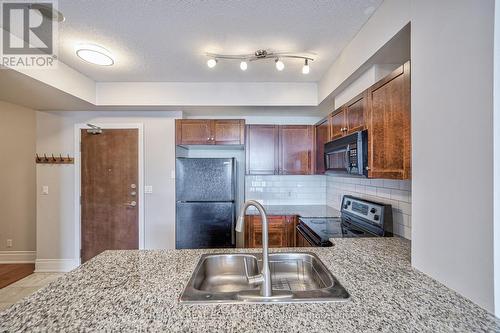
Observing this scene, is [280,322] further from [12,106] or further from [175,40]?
[12,106]

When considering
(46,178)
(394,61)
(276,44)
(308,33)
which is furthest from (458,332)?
(46,178)

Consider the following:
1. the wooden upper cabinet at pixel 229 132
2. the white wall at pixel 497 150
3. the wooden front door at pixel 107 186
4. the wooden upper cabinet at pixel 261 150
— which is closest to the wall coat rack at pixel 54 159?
the wooden front door at pixel 107 186

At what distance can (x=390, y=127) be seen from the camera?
1410 millimetres

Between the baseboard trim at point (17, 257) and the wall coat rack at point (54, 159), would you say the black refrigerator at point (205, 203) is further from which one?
the baseboard trim at point (17, 257)

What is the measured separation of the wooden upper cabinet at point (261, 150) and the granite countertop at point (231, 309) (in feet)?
7.20

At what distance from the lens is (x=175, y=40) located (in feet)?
6.48

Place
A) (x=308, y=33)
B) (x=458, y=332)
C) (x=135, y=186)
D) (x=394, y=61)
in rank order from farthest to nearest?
(x=135, y=186), (x=308, y=33), (x=394, y=61), (x=458, y=332)

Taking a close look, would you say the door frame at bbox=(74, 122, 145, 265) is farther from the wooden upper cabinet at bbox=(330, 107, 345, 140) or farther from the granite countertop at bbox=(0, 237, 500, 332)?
the wooden upper cabinet at bbox=(330, 107, 345, 140)

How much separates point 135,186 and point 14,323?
2.52 metres

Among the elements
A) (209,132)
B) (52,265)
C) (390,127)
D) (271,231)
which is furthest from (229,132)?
(52,265)

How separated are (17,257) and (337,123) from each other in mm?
5022

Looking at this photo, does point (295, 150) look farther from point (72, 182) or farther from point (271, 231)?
point (72, 182)

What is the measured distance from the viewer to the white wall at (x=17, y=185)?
3.60 m

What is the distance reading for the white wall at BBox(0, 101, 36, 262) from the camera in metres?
3.60
